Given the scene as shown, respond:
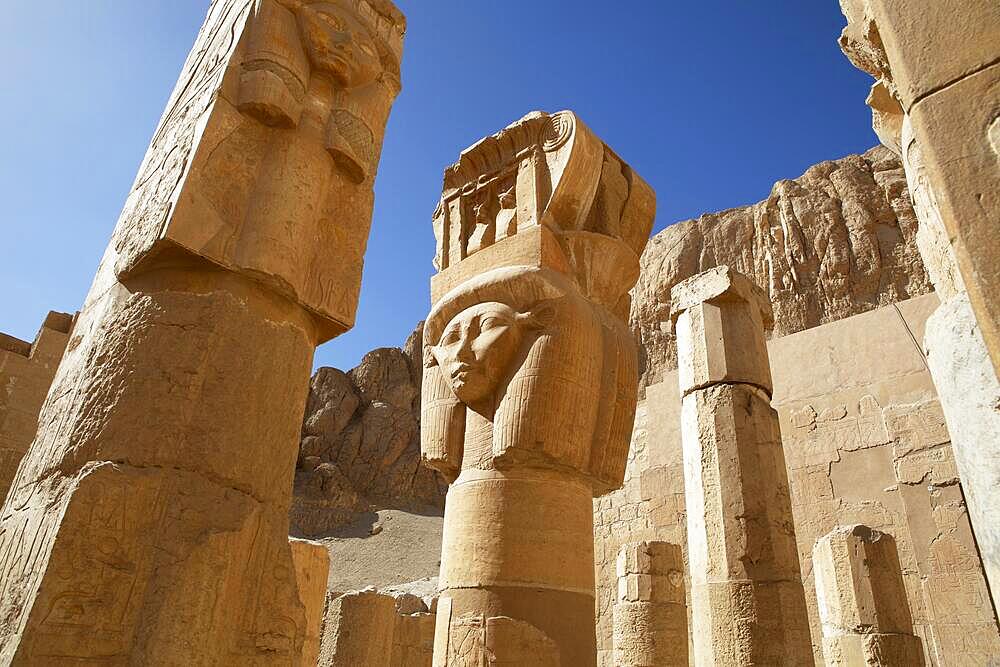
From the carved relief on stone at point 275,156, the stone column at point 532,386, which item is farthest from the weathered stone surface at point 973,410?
the stone column at point 532,386

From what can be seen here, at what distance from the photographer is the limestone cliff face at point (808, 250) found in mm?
14328

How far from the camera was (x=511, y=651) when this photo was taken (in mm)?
3221

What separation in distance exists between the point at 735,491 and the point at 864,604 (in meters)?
1.36

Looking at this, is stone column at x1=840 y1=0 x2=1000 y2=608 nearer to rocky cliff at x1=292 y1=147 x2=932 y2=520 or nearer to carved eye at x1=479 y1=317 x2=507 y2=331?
carved eye at x1=479 y1=317 x2=507 y2=331

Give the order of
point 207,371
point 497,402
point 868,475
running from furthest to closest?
point 868,475 < point 497,402 < point 207,371

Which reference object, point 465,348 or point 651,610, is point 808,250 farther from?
point 465,348

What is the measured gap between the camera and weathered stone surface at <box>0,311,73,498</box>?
5.77 m

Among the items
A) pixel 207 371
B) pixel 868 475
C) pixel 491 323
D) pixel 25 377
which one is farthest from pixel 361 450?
pixel 207 371

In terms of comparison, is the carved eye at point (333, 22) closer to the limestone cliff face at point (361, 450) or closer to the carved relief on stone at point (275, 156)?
the carved relief on stone at point (275, 156)

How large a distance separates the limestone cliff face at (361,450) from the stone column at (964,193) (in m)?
26.4

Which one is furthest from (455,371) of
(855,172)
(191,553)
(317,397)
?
(317,397)

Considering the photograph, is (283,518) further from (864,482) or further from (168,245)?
(864,482)

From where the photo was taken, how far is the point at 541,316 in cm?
397

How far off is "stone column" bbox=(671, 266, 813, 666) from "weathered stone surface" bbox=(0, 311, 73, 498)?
5284mm
